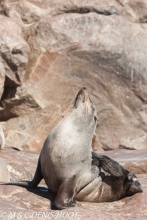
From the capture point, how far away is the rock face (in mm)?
11875

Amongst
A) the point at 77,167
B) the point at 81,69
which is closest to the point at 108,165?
the point at 77,167

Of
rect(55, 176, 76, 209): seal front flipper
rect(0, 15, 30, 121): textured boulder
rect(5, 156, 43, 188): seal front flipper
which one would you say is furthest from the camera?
rect(0, 15, 30, 121): textured boulder

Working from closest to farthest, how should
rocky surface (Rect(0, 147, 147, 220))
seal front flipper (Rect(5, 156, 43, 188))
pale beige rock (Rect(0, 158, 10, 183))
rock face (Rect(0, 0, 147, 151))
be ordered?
rocky surface (Rect(0, 147, 147, 220)) < seal front flipper (Rect(5, 156, 43, 188)) < pale beige rock (Rect(0, 158, 10, 183)) < rock face (Rect(0, 0, 147, 151))

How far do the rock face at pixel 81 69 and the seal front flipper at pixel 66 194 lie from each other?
587cm

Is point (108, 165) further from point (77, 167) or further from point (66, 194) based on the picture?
point (66, 194)

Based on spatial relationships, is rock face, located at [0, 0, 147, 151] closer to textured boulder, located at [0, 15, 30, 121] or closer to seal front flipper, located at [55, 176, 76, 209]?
textured boulder, located at [0, 15, 30, 121]

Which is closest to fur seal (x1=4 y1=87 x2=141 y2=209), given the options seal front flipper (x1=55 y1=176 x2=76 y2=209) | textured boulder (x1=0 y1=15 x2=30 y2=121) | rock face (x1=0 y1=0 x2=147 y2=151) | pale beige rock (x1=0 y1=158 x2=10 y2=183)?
seal front flipper (x1=55 y1=176 x2=76 y2=209)

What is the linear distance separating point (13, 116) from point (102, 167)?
595cm

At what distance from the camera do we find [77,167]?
593cm

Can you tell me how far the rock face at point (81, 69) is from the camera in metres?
11.9

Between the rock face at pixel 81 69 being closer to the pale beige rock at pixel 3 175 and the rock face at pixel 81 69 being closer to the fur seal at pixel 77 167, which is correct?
the pale beige rock at pixel 3 175

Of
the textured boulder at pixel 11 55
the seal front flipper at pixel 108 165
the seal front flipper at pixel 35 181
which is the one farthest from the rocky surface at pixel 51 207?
the textured boulder at pixel 11 55

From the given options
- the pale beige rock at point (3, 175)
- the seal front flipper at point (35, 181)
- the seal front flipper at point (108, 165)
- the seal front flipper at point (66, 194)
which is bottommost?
the pale beige rock at point (3, 175)

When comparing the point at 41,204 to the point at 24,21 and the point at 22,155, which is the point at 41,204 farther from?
the point at 24,21
